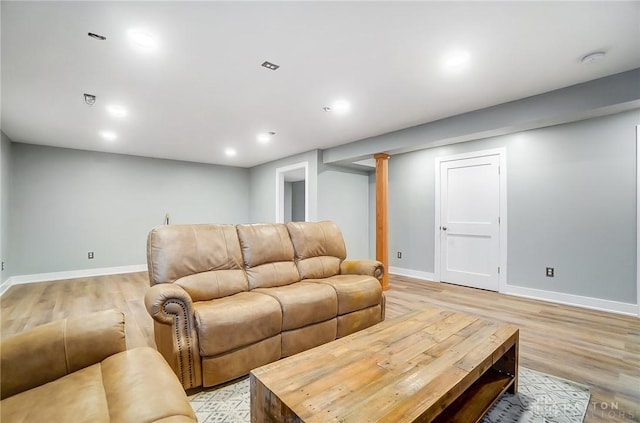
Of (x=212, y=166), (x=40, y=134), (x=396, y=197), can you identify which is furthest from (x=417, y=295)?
(x=40, y=134)

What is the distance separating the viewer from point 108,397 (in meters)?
1.02

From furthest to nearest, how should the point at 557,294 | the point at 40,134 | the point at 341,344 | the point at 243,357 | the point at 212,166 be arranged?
the point at 212,166 → the point at 40,134 → the point at 557,294 → the point at 243,357 → the point at 341,344

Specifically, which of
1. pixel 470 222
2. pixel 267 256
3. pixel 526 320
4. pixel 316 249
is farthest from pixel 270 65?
pixel 470 222

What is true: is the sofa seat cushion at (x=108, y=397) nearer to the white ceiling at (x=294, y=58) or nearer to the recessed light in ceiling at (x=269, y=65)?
the white ceiling at (x=294, y=58)

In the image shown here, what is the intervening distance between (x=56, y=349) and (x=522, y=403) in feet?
8.00

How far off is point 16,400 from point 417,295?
3894 millimetres

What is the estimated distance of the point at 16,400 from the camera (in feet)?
3.33

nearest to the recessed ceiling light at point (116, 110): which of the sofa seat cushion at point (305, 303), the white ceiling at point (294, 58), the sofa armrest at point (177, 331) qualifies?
the white ceiling at point (294, 58)

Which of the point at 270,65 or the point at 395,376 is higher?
the point at 270,65

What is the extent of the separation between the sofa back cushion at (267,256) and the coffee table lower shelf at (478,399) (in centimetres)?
169

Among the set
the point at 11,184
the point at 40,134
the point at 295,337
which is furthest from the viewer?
the point at 11,184

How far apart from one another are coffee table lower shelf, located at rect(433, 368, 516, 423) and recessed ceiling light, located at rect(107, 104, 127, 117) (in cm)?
409

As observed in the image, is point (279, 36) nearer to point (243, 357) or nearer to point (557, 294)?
point (243, 357)

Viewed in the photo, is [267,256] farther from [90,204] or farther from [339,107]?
[90,204]
